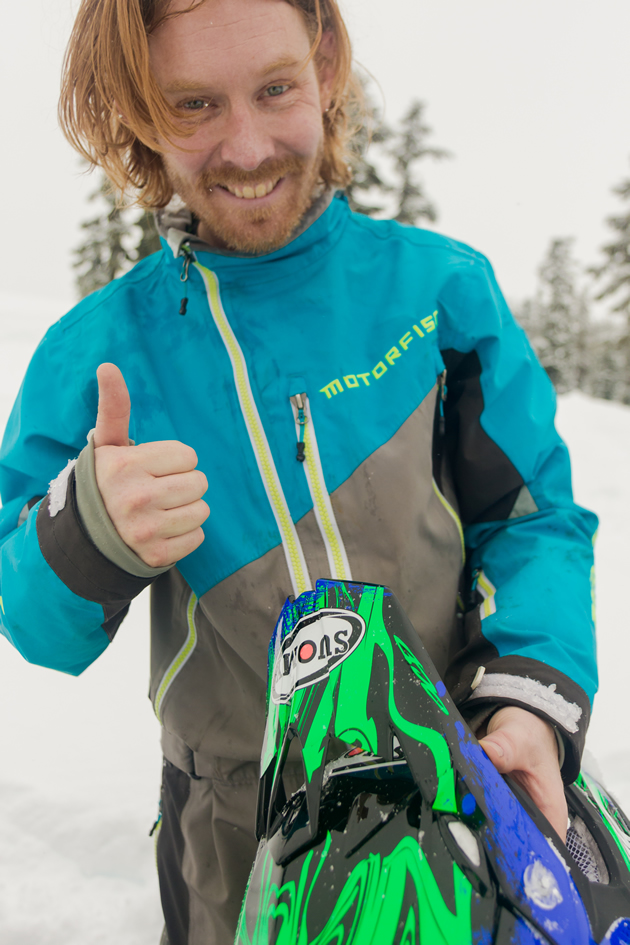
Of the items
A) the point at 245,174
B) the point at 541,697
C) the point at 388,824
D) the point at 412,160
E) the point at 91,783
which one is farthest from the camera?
the point at 412,160

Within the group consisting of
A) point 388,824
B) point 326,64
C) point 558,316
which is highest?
point 326,64

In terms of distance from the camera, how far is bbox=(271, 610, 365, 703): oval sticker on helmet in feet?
3.24

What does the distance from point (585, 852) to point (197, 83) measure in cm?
186

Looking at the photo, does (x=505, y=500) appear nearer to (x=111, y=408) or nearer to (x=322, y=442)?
(x=322, y=442)

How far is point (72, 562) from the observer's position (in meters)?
1.17

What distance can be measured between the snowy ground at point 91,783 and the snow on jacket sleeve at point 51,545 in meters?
1.24

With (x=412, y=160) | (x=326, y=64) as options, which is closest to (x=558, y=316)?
(x=412, y=160)

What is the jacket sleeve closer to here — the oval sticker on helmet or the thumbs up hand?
the oval sticker on helmet

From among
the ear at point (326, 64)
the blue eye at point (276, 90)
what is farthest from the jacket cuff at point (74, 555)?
the ear at point (326, 64)

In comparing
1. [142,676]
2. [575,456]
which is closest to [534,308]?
[575,456]

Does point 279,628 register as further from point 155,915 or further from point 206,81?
point 155,915

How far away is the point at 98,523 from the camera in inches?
44.4

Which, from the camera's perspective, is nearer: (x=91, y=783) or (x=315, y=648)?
(x=315, y=648)

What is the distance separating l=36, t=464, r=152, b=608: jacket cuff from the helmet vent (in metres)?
1.00
